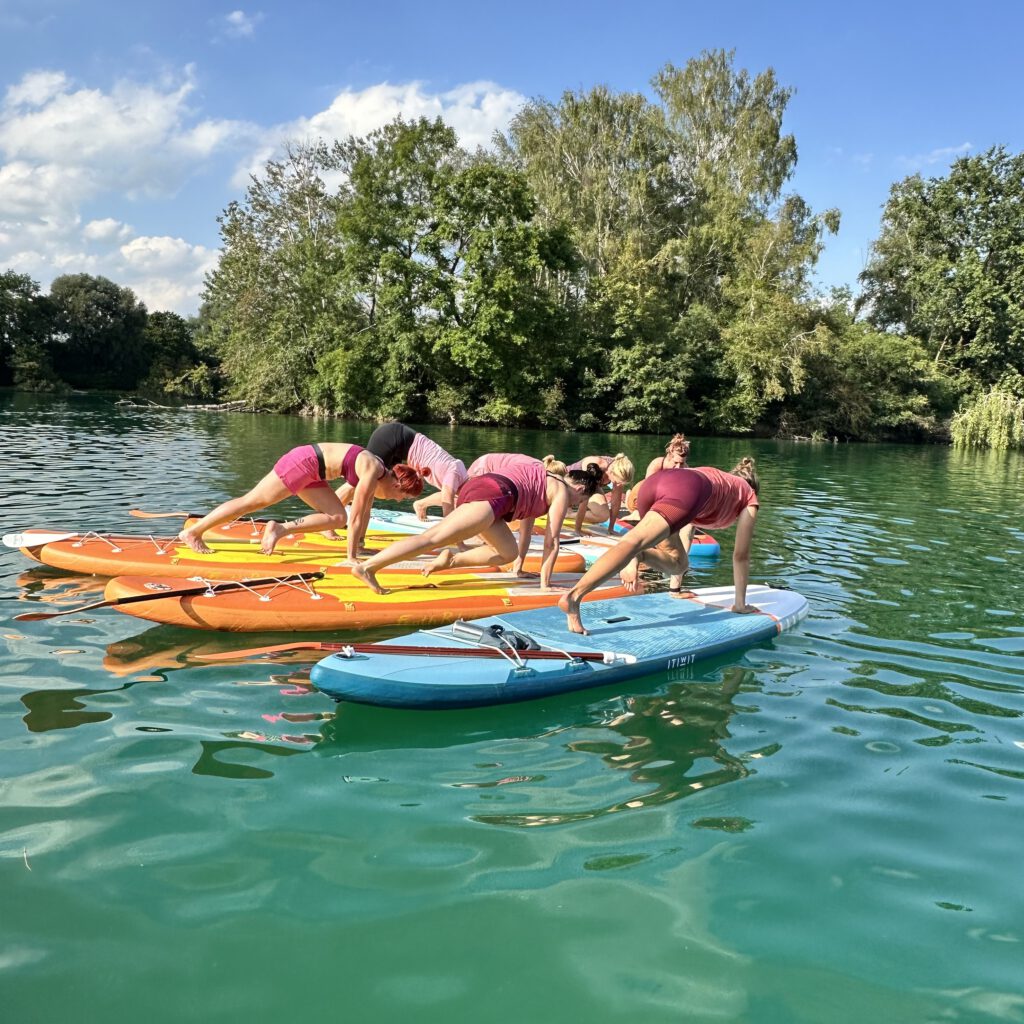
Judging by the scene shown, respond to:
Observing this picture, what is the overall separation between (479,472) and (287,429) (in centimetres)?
2588

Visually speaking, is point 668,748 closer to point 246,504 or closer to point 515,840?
point 515,840

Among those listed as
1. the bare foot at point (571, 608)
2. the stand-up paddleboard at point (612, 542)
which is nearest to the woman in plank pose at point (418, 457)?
the stand-up paddleboard at point (612, 542)

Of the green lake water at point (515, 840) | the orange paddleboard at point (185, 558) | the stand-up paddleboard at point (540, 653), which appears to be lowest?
the green lake water at point (515, 840)

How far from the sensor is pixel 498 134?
147 feet

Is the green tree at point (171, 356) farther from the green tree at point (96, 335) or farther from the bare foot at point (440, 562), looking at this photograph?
the bare foot at point (440, 562)

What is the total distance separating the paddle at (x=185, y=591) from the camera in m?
6.16

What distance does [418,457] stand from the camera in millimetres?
8523

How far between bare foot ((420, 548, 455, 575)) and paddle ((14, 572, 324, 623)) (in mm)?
1041

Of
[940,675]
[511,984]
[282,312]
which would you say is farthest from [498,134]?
[511,984]

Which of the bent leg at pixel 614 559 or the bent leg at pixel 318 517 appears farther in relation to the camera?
the bent leg at pixel 318 517

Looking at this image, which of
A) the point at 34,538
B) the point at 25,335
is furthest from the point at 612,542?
the point at 25,335

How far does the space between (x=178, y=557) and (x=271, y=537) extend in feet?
3.15

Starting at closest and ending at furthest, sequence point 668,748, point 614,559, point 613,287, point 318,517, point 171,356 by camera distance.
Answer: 1. point 668,748
2. point 614,559
3. point 318,517
4. point 613,287
5. point 171,356

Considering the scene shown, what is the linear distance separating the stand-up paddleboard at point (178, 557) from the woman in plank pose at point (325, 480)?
0.70 feet
